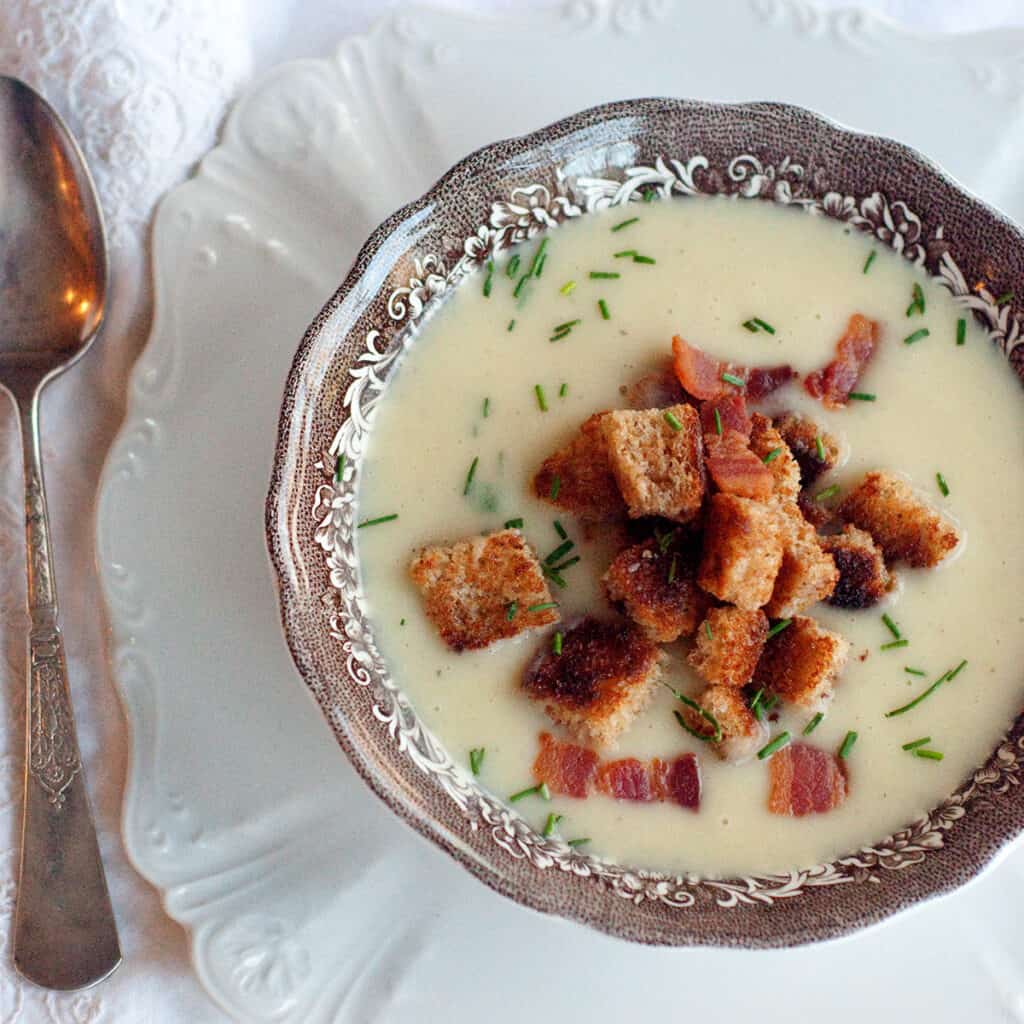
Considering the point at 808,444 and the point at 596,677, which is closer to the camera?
the point at 596,677

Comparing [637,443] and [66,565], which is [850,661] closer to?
[637,443]

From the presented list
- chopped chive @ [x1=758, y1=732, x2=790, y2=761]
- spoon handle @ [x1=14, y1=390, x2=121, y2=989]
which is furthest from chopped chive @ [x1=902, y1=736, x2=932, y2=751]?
spoon handle @ [x1=14, y1=390, x2=121, y2=989]

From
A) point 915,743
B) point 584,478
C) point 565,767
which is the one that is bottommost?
point 565,767

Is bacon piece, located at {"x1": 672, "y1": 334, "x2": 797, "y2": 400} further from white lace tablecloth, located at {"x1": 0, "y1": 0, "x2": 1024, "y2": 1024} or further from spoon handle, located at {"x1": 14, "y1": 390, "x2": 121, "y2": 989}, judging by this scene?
spoon handle, located at {"x1": 14, "y1": 390, "x2": 121, "y2": 989}

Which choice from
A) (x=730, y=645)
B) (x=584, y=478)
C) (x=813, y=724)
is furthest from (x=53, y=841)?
(x=813, y=724)

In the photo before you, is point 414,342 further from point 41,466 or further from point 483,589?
point 41,466

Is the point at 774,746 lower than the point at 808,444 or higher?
lower

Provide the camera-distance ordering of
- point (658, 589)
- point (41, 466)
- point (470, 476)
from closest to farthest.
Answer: point (658, 589) < point (470, 476) < point (41, 466)

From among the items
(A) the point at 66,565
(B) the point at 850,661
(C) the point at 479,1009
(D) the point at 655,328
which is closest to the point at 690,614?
(B) the point at 850,661
